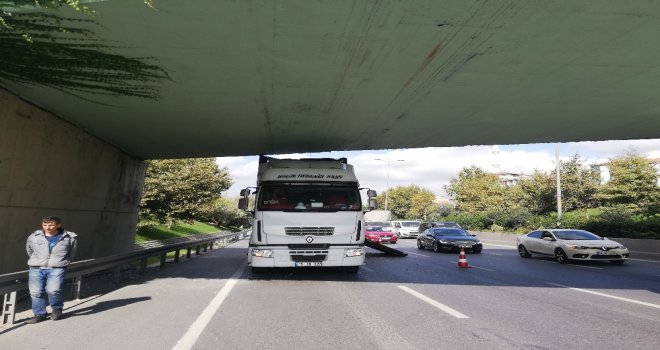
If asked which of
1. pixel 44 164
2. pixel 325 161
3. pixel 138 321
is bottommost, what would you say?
pixel 138 321

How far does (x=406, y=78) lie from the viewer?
7.97 metres

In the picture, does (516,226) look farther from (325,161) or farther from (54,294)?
(54,294)

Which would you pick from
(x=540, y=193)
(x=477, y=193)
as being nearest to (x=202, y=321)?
(x=540, y=193)

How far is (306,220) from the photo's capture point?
400 inches

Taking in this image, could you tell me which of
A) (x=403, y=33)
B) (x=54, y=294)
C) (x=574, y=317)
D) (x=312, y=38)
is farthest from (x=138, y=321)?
(x=574, y=317)

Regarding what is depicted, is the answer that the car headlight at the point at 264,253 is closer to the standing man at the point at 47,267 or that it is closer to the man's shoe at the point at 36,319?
the standing man at the point at 47,267

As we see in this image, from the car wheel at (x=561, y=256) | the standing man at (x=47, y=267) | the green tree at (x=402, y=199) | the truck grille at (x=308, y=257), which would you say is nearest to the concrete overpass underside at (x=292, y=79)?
the standing man at (x=47, y=267)

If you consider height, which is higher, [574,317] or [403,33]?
[403,33]

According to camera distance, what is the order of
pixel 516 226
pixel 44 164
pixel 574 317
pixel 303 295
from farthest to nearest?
pixel 516 226 < pixel 44 164 < pixel 303 295 < pixel 574 317

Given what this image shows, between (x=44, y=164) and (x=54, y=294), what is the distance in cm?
427

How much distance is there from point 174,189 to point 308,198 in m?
17.9

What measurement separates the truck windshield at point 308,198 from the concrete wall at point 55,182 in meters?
4.69

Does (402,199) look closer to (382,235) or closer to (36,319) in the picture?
(382,235)

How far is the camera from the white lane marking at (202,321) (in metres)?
5.06
